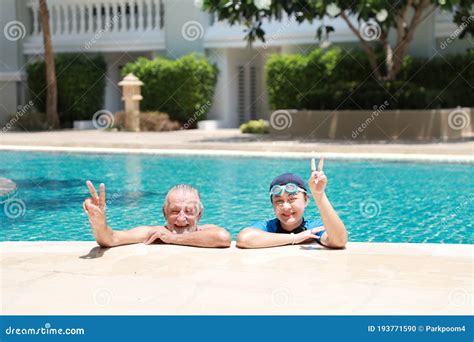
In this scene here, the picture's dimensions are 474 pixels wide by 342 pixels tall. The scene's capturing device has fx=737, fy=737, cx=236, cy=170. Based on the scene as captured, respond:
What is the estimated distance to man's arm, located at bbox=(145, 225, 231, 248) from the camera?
5.25 meters

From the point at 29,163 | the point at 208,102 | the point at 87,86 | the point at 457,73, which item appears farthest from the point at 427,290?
the point at 87,86

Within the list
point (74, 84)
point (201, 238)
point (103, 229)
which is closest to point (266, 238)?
point (201, 238)

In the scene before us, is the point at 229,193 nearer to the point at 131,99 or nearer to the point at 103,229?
the point at 103,229

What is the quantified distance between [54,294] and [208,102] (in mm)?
19492

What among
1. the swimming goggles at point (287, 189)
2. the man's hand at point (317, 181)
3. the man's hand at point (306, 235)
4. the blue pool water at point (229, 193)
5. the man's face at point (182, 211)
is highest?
the man's hand at point (317, 181)

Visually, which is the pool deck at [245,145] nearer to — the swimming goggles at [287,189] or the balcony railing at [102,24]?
the balcony railing at [102,24]

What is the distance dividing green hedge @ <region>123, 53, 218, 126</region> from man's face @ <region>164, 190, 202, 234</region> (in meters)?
17.5

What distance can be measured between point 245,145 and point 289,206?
10861 millimetres

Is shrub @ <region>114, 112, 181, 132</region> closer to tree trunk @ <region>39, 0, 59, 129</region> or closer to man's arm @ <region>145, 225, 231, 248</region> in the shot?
tree trunk @ <region>39, 0, 59, 129</region>

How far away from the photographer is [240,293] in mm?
4066

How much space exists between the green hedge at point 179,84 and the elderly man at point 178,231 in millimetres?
17511

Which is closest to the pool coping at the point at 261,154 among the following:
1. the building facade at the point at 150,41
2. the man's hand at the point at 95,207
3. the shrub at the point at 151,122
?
the shrub at the point at 151,122

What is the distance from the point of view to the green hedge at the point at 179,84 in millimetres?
Answer: 22797
